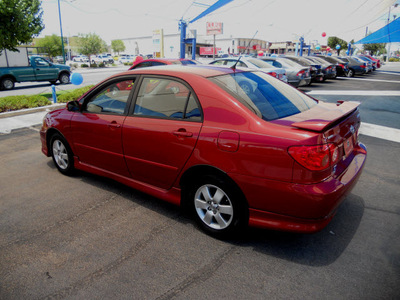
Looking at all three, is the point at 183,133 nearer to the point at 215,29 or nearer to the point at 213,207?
the point at 213,207

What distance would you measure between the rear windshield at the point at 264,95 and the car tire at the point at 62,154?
2.60 metres

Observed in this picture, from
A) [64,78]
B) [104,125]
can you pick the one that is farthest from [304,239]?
[64,78]

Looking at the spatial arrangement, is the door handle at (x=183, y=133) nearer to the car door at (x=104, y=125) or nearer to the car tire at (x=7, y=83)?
the car door at (x=104, y=125)

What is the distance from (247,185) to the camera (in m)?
2.81

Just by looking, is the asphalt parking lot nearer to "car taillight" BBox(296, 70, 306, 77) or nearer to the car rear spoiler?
the car rear spoiler

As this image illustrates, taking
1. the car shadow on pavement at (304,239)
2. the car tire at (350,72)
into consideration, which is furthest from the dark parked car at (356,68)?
the car shadow on pavement at (304,239)

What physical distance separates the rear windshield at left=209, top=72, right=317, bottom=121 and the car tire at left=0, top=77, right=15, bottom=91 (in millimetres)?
17919

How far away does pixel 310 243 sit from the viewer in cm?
313

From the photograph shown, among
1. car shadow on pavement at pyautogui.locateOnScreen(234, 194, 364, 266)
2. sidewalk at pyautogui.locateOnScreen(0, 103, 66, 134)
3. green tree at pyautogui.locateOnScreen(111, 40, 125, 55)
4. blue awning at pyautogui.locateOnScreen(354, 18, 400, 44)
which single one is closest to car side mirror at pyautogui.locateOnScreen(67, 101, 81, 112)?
car shadow on pavement at pyautogui.locateOnScreen(234, 194, 364, 266)

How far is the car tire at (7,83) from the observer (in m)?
17.4

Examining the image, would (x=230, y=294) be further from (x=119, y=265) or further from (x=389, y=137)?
(x=389, y=137)

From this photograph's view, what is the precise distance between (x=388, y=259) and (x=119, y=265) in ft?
7.82

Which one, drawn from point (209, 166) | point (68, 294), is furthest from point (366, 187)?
point (68, 294)

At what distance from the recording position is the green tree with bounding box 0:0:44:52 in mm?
12070
